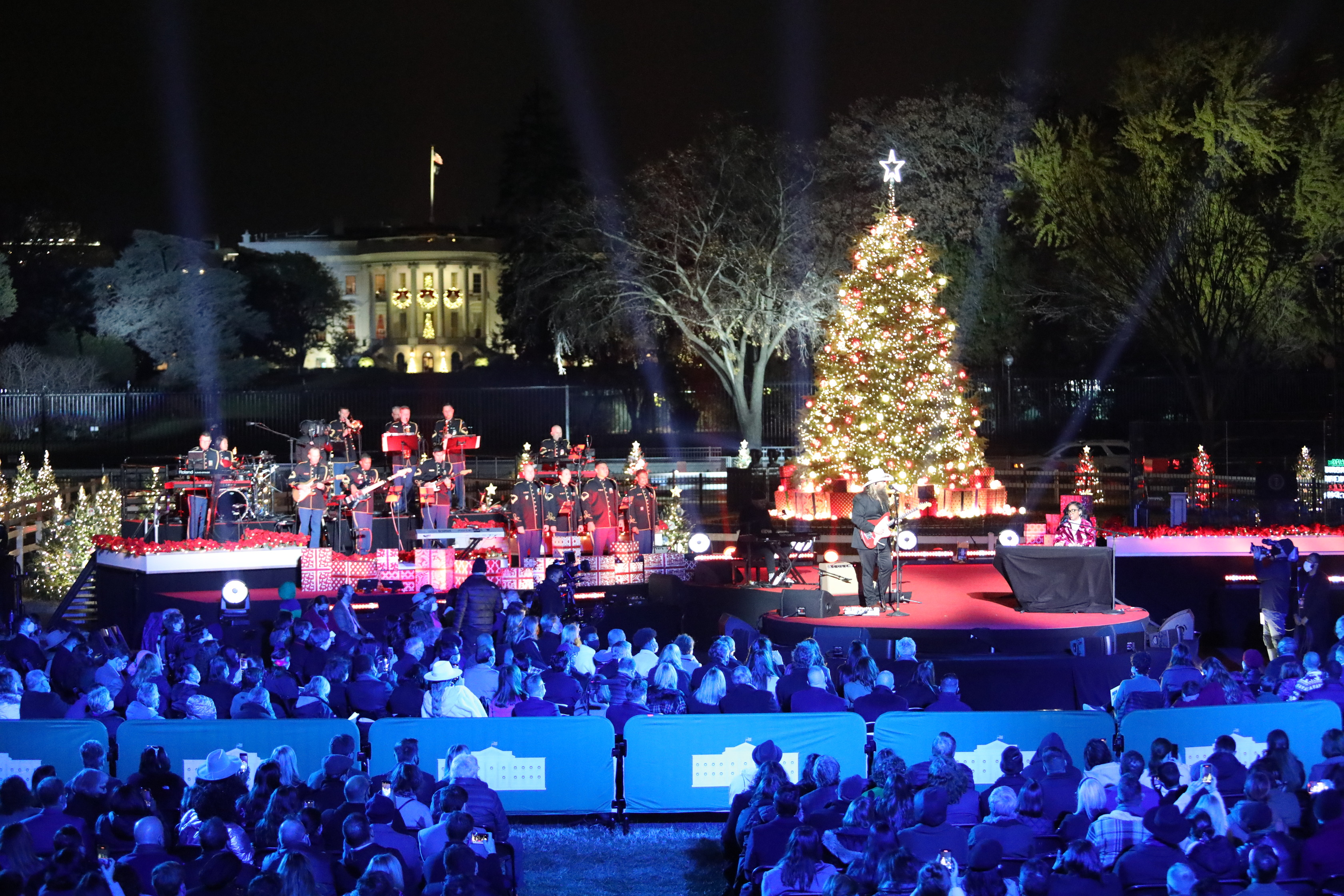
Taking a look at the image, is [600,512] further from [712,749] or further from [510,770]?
[712,749]

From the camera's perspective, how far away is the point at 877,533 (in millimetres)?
17109

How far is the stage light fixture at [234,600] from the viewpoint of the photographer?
58.8 feet

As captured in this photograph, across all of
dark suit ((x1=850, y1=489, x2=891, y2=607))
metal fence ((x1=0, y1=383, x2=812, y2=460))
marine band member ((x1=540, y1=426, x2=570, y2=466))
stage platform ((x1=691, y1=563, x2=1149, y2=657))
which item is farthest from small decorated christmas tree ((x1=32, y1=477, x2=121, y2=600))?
metal fence ((x1=0, y1=383, x2=812, y2=460))

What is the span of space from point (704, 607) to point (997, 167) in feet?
83.3

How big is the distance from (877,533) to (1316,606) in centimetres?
485

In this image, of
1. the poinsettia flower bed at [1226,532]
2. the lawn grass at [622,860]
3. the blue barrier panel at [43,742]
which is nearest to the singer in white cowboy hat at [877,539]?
the poinsettia flower bed at [1226,532]

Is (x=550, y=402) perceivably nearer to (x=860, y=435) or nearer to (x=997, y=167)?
(x=997, y=167)

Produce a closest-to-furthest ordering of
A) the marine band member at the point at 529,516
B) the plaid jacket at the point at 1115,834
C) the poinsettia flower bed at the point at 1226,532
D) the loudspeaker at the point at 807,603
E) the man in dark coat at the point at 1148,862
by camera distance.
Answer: the man in dark coat at the point at 1148,862 → the plaid jacket at the point at 1115,834 → the loudspeaker at the point at 807,603 → the poinsettia flower bed at the point at 1226,532 → the marine band member at the point at 529,516

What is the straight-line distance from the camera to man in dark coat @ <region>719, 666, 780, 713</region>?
11.4 metres

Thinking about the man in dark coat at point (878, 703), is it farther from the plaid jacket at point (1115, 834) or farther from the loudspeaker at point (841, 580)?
the loudspeaker at point (841, 580)

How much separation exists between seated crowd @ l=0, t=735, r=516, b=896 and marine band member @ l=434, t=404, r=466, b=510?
14817 mm

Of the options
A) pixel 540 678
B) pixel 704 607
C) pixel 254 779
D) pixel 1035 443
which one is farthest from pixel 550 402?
pixel 254 779

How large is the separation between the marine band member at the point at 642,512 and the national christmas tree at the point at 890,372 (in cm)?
696

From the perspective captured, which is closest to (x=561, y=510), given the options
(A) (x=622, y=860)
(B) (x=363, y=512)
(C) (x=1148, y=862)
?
(B) (x=363, y=512)
